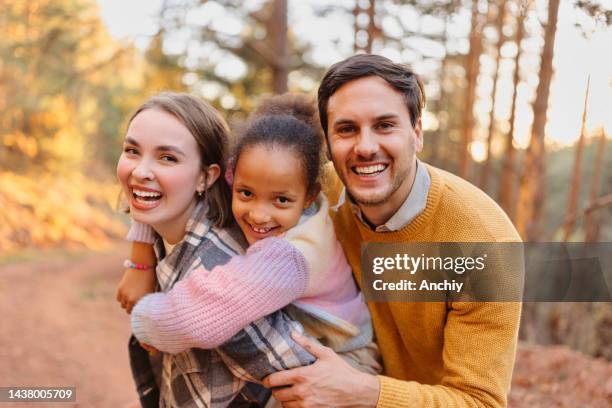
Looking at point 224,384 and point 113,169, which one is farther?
point 113,169

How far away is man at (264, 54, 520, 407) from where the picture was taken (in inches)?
88.4

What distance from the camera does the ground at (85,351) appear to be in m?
4.92

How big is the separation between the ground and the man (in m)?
1.92

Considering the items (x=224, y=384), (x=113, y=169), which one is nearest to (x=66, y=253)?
(x=113, y=169)

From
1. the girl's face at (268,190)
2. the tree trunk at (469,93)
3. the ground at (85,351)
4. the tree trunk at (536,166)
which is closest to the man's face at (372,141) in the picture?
the girl's face at (268,190)

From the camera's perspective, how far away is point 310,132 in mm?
2539

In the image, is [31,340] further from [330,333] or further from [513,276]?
[513,276]

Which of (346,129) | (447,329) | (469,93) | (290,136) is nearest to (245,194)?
(290,136)

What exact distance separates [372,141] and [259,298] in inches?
35.6

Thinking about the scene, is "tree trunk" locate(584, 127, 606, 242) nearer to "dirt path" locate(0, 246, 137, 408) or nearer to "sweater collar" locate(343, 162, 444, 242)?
"dirt path" locate(0, 246, 137, 408)

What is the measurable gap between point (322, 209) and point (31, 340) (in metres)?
8.05

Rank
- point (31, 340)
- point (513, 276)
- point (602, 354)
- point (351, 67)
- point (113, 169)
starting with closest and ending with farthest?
point (513, 276)
point (351, 67)
point (31, 340)
point (602, 354)
point (113, 169)

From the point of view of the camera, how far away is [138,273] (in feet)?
9.53

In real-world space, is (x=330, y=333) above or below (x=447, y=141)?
below
